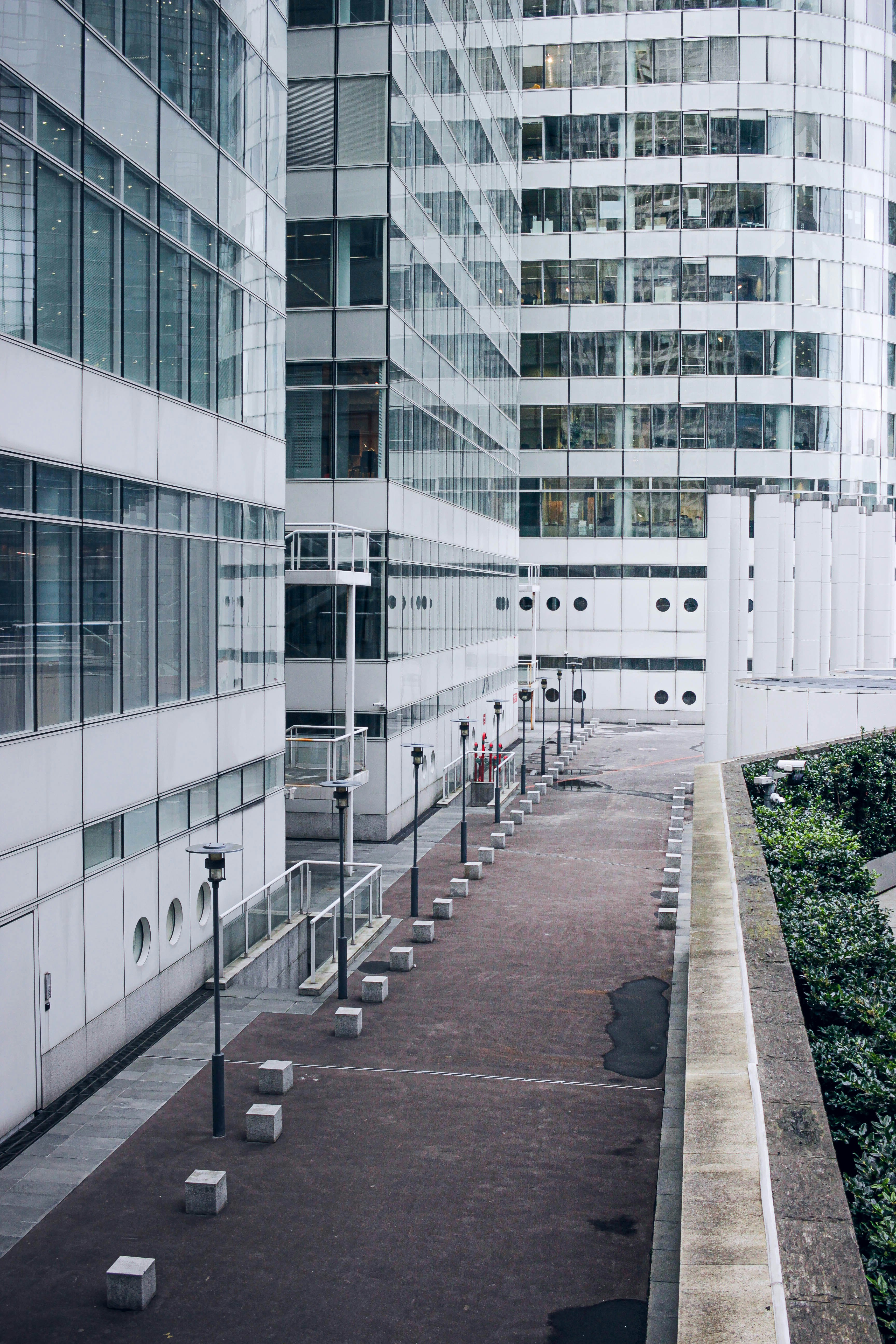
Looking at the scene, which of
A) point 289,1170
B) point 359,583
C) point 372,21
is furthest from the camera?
point 372,21

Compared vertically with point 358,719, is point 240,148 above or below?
above

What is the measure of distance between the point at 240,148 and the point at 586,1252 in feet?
62.7

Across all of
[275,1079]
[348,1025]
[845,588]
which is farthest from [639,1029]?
[845,588]

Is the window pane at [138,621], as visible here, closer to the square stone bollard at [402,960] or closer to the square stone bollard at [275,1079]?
the square stone bollard at [275,1079]

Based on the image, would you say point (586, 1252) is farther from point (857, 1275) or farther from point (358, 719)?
point (358, 719)

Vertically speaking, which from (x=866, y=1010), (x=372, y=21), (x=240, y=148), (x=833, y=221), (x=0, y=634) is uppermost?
(x=833, y=221)

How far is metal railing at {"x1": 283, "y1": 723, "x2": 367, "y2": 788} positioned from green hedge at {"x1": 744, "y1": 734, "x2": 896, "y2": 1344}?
392 inches

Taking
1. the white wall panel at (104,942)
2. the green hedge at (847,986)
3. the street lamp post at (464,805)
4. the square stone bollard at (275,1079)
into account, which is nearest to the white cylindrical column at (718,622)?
the street lamp post at (464,805)

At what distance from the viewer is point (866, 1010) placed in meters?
11.7

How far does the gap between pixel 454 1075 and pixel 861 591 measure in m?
36.9

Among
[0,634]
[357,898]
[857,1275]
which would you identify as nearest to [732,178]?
[357,898]

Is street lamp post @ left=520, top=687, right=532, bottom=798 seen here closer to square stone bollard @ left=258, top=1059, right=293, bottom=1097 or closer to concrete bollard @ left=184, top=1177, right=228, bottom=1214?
square stone bollard @ left=258, top=1059, right=293, bottom=1097

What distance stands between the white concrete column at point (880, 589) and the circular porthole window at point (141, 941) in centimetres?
3438

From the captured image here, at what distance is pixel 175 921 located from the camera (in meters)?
20.2
